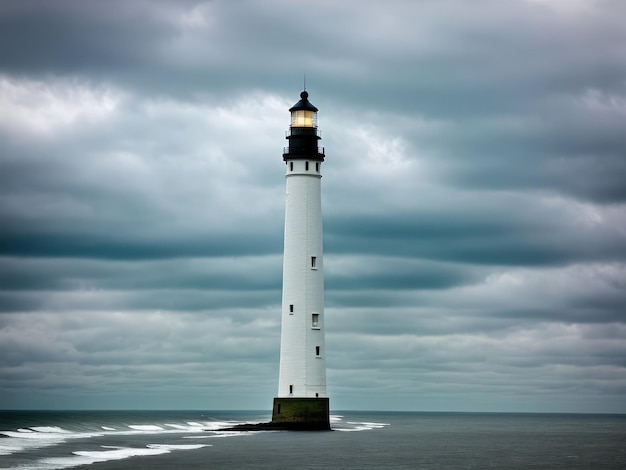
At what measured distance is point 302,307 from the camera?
56.7m

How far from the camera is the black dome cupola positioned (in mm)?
59000

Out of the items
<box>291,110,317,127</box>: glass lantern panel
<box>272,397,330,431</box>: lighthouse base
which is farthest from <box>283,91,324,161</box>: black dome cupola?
<box>272,397,330,431</box>: lighthouse base

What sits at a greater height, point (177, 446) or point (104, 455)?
point (177, 446)

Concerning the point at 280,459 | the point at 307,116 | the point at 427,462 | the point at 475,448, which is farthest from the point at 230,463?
the point at 307,116

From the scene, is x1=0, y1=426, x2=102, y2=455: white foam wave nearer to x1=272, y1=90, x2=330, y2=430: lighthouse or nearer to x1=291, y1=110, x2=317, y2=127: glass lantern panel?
x1=272, y1=90, x2=330, y2=430: lighthouse

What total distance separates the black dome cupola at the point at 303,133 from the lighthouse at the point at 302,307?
122mm

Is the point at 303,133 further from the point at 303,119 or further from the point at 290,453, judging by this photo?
the point at 290,453

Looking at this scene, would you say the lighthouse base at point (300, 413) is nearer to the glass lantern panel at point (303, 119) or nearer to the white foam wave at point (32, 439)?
the white foam wave at point (32, 439)

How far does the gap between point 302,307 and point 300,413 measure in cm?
576

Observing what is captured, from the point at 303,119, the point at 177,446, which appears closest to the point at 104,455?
the point at 177,446

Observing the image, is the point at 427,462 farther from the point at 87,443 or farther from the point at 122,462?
the point at 87,443

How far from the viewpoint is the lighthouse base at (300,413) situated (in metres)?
56.8

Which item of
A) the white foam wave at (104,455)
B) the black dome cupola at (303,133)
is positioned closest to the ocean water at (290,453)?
the white foam wave at (104,455)

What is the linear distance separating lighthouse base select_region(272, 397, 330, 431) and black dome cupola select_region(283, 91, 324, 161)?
44.1 feet
